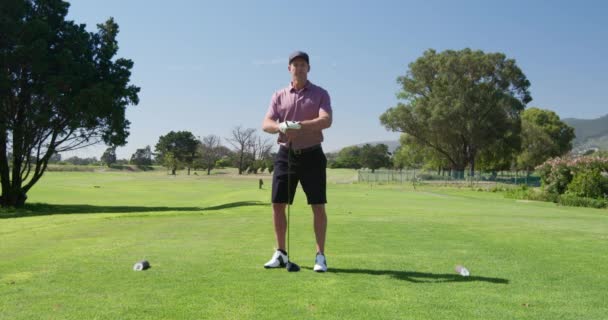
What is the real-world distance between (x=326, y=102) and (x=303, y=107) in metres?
0.27

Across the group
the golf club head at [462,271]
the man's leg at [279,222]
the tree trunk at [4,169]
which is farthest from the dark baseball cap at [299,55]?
the tree trunk at [4,169]

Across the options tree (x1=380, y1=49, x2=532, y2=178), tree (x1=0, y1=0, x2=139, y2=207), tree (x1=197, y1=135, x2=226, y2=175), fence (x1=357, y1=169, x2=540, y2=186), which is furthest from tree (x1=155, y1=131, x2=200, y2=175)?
tree (x1=0, y1=0, x2=139, y2=207)

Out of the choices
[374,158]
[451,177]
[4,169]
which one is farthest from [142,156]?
[4,169]

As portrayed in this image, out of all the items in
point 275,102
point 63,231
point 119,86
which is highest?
point 119,86

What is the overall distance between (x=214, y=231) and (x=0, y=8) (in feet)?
76.7

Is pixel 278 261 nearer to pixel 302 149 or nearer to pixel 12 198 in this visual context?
pixel 302 149

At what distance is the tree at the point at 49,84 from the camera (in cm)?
2567

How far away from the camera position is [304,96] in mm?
5793

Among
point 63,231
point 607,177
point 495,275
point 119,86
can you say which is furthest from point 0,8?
point 607,177

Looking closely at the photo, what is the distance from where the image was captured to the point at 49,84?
25562 millimetres

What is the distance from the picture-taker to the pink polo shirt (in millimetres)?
5703

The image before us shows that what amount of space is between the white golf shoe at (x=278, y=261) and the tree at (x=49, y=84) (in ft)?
77.6

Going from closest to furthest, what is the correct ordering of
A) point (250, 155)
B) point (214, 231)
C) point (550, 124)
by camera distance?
point (214, 231) → point (550, 124) → point (250, 155)

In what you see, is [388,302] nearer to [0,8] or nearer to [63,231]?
[63,231]
